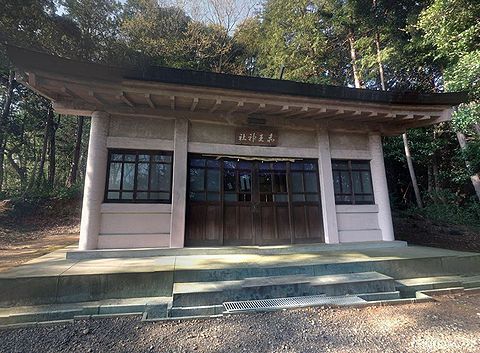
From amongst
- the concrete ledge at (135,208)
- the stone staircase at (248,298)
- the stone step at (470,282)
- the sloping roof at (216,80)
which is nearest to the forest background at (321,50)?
the sloping roof at (216,80)

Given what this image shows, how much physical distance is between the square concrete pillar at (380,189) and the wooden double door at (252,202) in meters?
1.46

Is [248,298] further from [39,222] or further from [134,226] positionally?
[39,222]

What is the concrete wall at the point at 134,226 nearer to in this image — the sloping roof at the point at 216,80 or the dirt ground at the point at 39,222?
the sloping roof at the point at 216,80

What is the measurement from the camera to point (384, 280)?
3.70m

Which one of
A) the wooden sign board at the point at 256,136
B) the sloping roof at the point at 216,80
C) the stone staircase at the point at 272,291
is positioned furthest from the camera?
the wooden sign board at the point at 256,136

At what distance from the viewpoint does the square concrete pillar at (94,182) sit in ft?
15.6

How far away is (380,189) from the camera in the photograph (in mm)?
6211

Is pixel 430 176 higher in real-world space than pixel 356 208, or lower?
higher

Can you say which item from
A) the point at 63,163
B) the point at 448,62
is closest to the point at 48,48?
the point at 63,163

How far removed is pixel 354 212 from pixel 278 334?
4.15m

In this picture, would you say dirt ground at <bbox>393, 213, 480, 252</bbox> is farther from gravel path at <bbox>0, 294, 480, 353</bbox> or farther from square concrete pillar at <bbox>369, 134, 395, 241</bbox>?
gravel path at <bbox>0, 294, 480, 353</bbox>

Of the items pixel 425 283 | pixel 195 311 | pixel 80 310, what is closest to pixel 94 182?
pixel 80 310

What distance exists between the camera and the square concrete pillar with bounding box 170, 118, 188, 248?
5117 millimetres

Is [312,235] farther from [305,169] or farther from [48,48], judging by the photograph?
[48,48]
